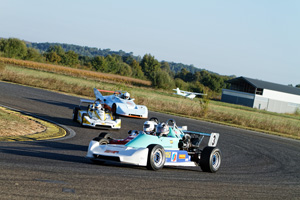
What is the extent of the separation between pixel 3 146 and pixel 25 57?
354 feet

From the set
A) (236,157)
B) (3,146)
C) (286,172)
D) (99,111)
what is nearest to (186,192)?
(3,146)

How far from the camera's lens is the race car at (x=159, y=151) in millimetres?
10031

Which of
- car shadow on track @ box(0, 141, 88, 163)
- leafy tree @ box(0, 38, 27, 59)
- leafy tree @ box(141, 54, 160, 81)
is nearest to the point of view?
car shadow on track @ box(0, 141, 88, 163)

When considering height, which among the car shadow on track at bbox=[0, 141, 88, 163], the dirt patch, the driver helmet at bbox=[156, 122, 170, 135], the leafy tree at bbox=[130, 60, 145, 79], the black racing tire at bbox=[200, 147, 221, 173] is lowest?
the dirt patch

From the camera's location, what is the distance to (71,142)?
1474 centimetres

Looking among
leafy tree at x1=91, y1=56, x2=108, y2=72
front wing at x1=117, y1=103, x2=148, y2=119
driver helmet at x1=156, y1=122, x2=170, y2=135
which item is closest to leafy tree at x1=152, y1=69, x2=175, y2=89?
leafy tree at x1=91, y1=56, x2=108, y2=72

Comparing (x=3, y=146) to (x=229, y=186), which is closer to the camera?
(x=229, y=186)

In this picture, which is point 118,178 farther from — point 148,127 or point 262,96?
point 262,96

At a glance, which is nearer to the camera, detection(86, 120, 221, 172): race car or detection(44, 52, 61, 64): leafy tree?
detection(86, 120, 221, 172): race car

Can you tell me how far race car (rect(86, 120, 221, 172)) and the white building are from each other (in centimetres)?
7287

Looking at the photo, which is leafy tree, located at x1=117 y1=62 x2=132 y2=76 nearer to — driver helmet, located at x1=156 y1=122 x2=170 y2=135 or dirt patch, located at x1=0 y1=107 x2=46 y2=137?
dirt patch, located at x1=0 y1=107 x2=46 y2=137

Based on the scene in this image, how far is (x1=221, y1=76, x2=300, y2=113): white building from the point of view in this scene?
83625 millimetres

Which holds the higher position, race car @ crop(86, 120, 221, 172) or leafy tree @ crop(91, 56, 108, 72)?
leafy tree @ crop(91, 56, 108, 72)

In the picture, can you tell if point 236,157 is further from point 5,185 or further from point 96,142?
point 5,185
